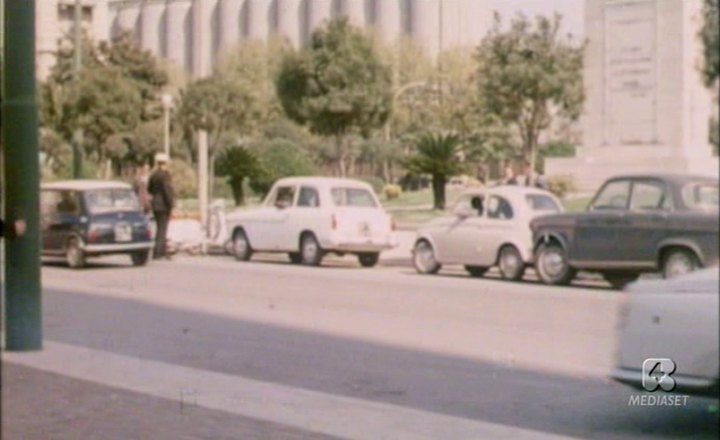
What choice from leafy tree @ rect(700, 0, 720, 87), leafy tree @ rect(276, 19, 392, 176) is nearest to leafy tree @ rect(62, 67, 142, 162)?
leafy tree @ rect(276, 19, 392, 176)

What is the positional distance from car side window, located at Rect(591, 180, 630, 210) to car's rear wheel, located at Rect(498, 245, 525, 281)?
2.90 meters

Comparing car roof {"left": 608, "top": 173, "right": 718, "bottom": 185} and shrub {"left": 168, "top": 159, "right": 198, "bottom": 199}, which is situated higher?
car roof {"left": 608, "top": 173, "right": 718, "bottom": 185}

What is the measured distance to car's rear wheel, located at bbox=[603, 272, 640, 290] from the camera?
14.6m

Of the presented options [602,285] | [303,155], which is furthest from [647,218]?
[303,155]

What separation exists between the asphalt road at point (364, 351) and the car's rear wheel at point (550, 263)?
29cm

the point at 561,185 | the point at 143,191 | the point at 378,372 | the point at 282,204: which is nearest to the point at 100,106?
the point at 143,191

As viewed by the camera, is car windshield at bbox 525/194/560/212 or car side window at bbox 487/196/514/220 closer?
car side window at bbox 487/196/514/220

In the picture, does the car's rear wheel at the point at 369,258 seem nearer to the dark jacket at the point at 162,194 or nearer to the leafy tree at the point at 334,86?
the dark jacket at the point at 162,194

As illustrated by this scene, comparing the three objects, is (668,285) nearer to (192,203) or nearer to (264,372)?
(264,372)

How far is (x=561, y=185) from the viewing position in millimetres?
25562

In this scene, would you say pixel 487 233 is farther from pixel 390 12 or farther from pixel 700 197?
pixel 390 12

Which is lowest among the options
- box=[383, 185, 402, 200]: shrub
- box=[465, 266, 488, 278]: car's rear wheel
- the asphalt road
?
box=[465, 266, 488, 278]: car's rear wheel

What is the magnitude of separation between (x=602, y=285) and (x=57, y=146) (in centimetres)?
2116

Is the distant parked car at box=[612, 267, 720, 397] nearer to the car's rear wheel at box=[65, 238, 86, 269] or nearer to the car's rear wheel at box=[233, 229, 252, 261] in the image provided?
the car's rear wheel at box=[65, 238, 86, 269]
